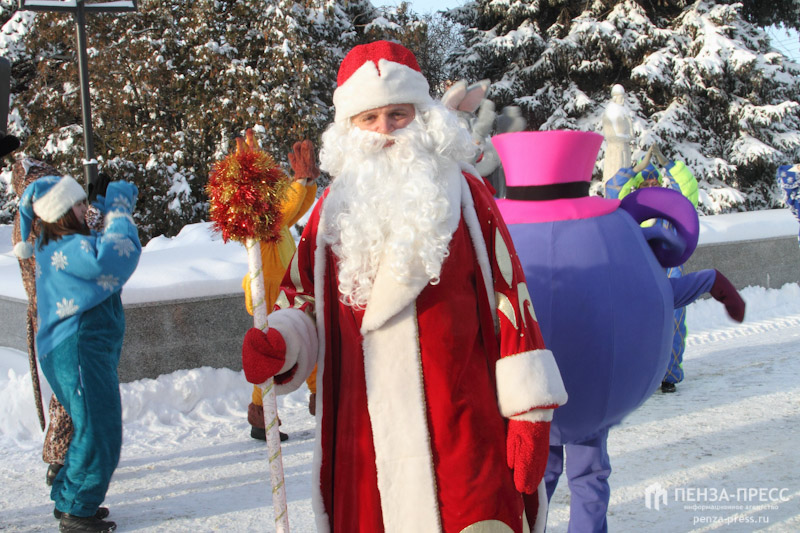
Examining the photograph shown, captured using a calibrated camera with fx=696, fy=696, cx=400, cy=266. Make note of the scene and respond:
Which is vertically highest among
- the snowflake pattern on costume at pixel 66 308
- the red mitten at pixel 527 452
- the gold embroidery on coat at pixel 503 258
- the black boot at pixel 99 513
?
the gold embroidery on coat at pixel 503 258

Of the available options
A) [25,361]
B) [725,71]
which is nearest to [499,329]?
[25,361]

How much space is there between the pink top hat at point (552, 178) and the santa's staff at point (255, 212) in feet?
3.66

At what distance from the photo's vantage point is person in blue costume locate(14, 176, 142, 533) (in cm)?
344

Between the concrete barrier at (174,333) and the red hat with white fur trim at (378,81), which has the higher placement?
the red hat with white fur trim at (378,81)

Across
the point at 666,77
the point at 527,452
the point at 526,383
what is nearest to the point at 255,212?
the point at 526,383

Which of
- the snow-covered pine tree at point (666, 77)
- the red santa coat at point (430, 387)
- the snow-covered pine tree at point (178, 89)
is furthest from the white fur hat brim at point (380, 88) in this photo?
the snow-covered pine tree at point (666, 77)

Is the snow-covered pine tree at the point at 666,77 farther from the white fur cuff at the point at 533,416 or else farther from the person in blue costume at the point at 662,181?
the white fur cuff at the point at 533,416

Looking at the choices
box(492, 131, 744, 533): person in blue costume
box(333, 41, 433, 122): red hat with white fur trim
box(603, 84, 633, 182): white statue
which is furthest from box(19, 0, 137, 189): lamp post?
box(603, 84, 633, 182): white statue

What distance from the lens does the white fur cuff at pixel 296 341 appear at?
1.94m

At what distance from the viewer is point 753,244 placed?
887 cm

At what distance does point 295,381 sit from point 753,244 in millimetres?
8393

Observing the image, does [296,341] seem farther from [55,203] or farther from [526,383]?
[55,203]

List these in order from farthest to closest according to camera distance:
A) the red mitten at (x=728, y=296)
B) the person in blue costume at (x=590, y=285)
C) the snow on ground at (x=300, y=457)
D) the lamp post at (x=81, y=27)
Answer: the lamp post at (x=81, y=27) < the snow on ground at (x=300, y=457) < the red mitten at (x=728, y=296) < the person in blue costume at (x=590, y=285)

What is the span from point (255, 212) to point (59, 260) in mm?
2085
